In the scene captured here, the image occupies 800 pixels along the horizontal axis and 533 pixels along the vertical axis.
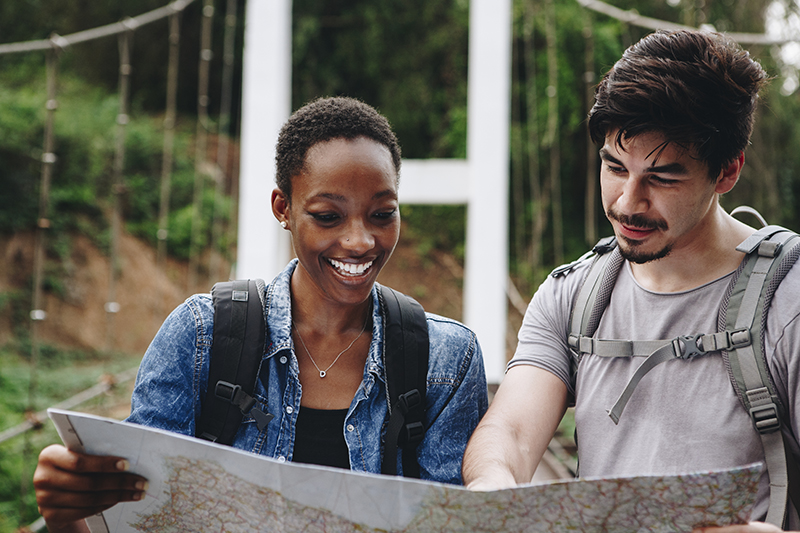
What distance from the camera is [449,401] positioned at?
1.02 m

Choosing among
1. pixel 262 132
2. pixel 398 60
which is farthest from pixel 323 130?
pixel 398 60

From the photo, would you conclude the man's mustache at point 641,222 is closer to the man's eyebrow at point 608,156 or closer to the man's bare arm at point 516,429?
the man's eyebrow at point 608,156

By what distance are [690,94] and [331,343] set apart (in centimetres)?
61

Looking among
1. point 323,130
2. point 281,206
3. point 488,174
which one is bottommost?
point 281,206

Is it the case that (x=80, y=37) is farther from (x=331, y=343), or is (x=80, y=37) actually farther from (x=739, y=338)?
(x=739, y=338)

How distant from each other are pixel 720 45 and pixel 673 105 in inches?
4.8

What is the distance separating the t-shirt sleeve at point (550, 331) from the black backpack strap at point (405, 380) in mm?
153

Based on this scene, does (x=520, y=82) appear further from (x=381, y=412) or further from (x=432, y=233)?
(x=381, y=412)

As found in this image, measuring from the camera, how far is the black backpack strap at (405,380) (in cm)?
97

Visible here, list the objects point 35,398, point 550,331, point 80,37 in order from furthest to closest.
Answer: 1. point 35,398
2. point 80,37
3. point 550,331

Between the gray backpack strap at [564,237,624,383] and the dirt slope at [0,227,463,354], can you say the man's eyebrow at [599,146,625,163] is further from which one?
the dirt slope at [0,227,463,354]

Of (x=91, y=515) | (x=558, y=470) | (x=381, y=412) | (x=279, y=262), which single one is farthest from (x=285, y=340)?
(x=279, y=262)

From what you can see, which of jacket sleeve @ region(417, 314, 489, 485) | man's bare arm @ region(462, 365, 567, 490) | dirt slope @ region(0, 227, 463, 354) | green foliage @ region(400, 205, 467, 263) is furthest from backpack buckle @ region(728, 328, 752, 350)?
green foliage @ region(400, 205, 467, 263)

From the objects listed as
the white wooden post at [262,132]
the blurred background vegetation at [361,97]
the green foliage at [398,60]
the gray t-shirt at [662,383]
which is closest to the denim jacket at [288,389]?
the gray t-shirt at [662,383]
